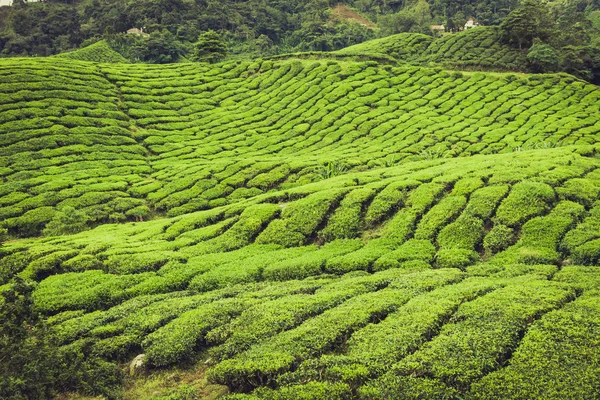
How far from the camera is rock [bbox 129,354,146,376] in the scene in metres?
10.9

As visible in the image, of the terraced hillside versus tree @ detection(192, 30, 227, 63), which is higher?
tree @ detection(192, 30, 227, 63)

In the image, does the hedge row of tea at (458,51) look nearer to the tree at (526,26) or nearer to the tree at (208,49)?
the tree at (526,26)

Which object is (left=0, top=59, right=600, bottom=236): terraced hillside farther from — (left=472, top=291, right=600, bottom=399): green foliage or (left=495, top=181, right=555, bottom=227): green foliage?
(left=472, top=291, right=600, bottom=399): green foliage

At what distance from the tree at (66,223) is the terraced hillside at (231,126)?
1.04 m

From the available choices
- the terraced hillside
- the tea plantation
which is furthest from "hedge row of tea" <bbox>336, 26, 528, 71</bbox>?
the tea plantation

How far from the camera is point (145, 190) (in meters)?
30.4

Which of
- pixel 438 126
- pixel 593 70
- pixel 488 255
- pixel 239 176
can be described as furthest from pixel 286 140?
pixel 593 70

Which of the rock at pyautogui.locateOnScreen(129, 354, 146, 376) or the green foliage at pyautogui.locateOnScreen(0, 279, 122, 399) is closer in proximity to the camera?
the green foliage at pyautogui.locateOnScreen(0, 279, 122, 399)

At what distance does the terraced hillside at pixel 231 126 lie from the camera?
2964 cm

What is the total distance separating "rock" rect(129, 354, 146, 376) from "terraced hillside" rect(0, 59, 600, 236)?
1717 cm

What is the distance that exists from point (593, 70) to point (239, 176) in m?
57.1

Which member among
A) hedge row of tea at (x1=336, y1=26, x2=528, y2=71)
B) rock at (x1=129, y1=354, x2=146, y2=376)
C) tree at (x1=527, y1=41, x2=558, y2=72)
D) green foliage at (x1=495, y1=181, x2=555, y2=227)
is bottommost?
rock at (x1=129, y1=354, x2=146, y2=376)

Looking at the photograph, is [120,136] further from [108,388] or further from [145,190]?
[108,388]

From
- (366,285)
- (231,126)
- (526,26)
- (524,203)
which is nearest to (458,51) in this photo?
(526,26)
